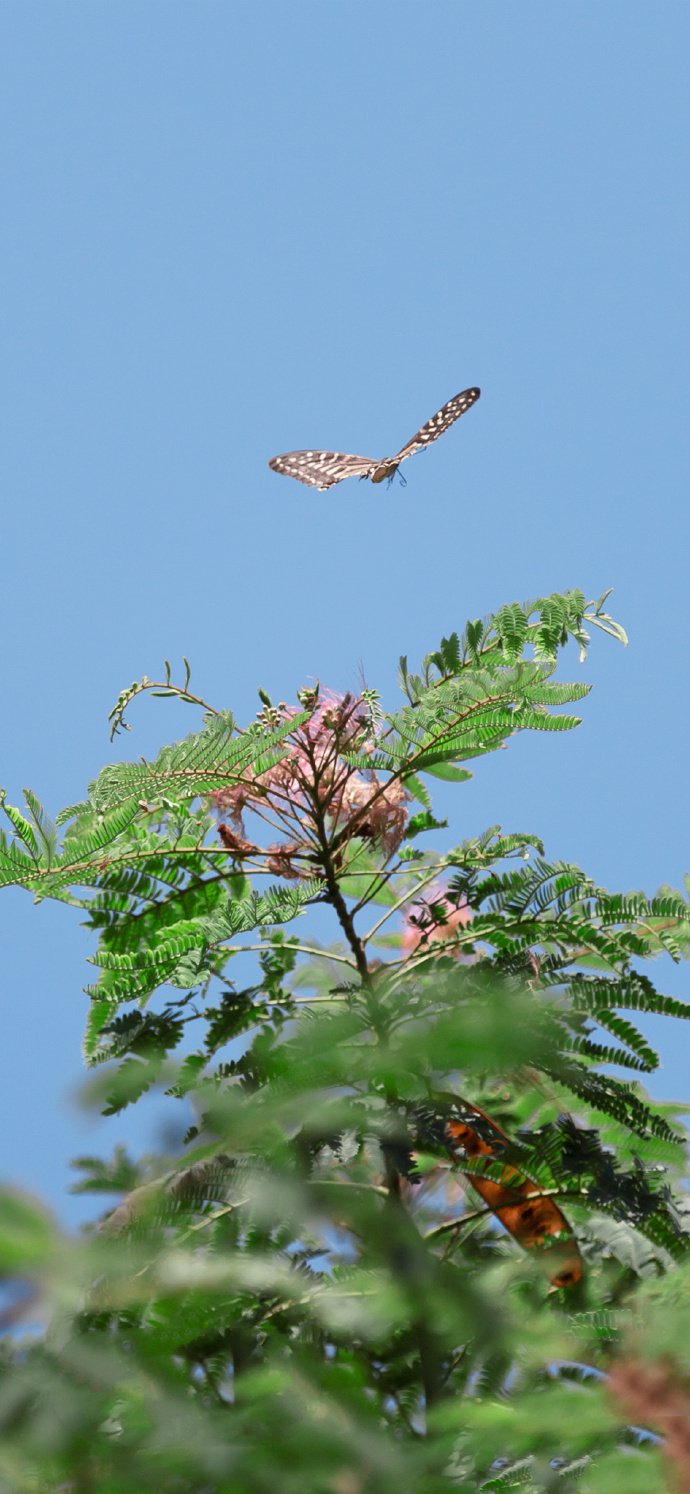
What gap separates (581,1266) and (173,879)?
46.3 inches

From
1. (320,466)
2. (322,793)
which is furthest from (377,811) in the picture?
(320,466)

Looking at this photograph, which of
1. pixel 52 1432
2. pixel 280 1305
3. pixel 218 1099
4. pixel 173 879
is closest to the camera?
pixel 52 1432

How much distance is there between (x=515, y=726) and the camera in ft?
9.69

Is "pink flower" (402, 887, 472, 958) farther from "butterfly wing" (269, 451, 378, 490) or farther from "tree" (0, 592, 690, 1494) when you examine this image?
"butterfly wing" (269, 451, 378, 490)

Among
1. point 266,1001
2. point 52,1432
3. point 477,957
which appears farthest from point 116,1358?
point 477,957

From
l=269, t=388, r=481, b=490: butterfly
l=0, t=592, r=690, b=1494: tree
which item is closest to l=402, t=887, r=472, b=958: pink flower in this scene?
l=0, t=592, r=690, b=1494: tree

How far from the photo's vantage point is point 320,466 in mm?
4758

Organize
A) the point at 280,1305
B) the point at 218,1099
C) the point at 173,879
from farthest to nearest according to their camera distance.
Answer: the point at 173,879 < the point at 280,1305 < the point at 218,1099

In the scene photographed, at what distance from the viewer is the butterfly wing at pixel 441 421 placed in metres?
4.68

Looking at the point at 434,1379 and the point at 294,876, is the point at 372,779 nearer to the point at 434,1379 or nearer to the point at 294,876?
the point at 294,876

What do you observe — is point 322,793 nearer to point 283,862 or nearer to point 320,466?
point 283,862

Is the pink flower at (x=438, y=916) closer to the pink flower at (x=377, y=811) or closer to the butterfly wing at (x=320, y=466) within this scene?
the pink flower at (x=377, y=811)

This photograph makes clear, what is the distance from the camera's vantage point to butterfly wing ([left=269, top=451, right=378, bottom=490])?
461cm

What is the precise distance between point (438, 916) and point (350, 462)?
6.62 feet
